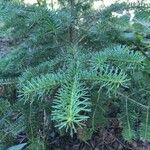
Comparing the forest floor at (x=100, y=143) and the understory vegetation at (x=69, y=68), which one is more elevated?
the understory vegetation at (x=69, y=68)

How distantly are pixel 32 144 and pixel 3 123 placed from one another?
0.66 ft

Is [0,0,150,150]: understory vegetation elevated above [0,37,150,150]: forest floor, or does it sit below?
above

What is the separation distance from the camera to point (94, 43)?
1.73 meters

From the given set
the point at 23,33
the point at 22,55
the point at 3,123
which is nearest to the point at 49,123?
the point at 3,123

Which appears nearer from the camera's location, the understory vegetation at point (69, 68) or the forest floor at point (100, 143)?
the understory vegetation at point (69, 68)

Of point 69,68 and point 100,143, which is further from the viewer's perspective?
point 100,143

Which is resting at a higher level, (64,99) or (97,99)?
(64,99)

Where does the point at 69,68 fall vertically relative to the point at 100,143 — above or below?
above

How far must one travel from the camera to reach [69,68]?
4.09 feet

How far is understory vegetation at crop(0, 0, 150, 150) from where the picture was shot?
3.99 feet

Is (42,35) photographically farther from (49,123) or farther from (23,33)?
(49,123)

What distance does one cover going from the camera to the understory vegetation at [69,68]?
3.99 feet

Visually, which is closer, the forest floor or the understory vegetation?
the understory vegetation

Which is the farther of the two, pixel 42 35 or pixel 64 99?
pixel 42 35
